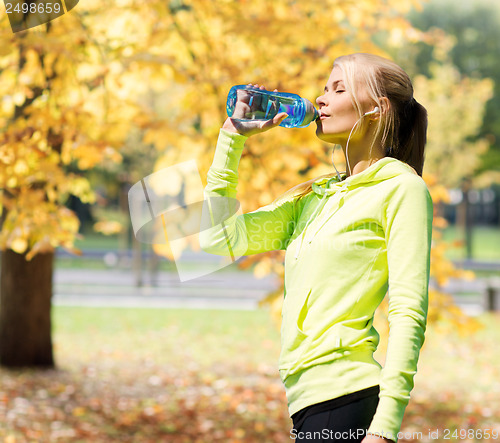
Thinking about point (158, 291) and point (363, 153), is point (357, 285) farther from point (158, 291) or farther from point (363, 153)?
point (158, 291)

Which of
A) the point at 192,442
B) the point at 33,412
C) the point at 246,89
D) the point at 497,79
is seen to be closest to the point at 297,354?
the point at 246,89

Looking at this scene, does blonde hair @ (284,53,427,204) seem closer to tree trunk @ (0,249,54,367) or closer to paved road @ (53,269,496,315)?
tree trunk @ (0,249,54,367)

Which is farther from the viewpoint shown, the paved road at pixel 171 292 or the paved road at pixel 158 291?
the paved road at pixel 158 291

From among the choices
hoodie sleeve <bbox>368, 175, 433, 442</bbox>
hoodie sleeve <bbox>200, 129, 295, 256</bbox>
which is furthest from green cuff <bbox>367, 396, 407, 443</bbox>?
hoodie sleeve <bbox>200, 129, 295, 256</bbox>

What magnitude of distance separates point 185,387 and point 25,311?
1955 mm

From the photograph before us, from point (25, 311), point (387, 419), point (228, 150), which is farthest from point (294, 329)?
point (25, 311)

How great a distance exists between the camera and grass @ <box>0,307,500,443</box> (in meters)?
5.38

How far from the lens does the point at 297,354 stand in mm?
1550

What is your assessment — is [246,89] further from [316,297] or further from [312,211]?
[316,297]

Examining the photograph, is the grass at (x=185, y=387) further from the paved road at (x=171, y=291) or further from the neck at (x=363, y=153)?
the neck at (x=363, y=153)

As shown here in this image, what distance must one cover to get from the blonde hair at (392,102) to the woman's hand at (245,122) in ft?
0.70

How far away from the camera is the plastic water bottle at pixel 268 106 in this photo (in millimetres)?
1709

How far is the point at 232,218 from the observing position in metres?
1.71

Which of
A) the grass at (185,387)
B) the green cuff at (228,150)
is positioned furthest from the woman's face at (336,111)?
the grass at (185,387)
